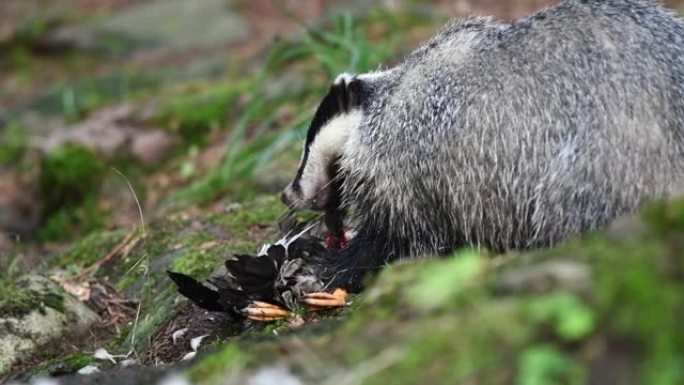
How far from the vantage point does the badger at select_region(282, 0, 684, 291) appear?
338 centimetres

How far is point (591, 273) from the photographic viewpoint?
2107mm

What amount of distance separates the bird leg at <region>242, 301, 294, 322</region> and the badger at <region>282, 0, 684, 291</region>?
29 cm

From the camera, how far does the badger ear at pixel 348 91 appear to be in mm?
4172

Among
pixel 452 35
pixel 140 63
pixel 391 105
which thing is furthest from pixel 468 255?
pixel 140 63

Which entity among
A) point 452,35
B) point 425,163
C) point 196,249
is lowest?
point 196,249

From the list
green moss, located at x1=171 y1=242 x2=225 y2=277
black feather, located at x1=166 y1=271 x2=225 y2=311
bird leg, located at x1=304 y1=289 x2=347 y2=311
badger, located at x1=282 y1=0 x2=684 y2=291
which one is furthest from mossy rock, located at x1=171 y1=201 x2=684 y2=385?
green moss, located at x1=171 y1=242 x2=225 y2=277

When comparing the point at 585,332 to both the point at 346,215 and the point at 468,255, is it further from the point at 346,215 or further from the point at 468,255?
the point at 346,215

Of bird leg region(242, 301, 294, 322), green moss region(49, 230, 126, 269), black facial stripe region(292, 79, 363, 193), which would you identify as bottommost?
green moss region(49, 230, 126, 269)

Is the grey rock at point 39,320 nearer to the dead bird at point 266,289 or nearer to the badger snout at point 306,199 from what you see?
the dead bird at point 266,289

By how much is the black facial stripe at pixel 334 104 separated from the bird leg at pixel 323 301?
0.73m

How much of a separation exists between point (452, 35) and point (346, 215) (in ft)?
2.79

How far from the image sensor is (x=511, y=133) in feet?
11.7

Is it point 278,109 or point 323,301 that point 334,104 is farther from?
point 278,109

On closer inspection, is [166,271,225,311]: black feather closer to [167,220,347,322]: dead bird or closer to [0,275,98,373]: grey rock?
[167,220,347,322]: dead bird
